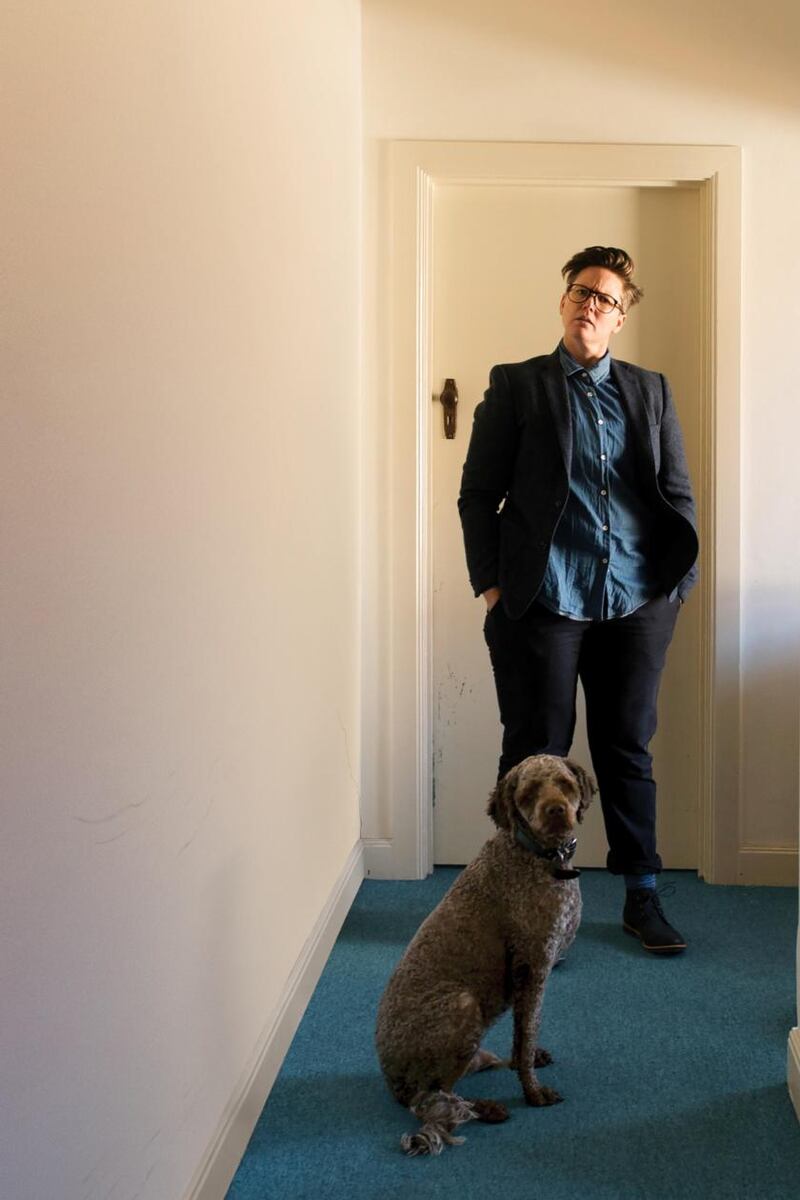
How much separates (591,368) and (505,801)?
1135mm

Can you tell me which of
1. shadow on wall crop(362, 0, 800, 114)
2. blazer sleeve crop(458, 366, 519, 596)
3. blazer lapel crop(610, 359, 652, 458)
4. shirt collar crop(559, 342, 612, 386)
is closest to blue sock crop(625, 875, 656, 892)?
blazer sleeve crop(458, 366, 519, 596)

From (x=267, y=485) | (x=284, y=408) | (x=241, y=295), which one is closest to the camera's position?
(x=241, y=295)

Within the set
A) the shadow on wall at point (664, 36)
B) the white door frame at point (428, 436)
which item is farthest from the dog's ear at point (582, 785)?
the shadow on wall at point (664, 36)

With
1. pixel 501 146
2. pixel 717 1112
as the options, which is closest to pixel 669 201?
pixel 501 146

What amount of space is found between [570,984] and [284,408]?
1.35 metres

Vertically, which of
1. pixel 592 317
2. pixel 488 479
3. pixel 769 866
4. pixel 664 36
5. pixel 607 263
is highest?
pixel 664 36

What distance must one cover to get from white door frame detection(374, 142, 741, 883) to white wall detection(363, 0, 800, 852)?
4 cm

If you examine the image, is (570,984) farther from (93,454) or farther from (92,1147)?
(93,454)

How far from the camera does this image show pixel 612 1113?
1812 mm

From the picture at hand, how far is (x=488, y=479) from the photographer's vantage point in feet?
8.54

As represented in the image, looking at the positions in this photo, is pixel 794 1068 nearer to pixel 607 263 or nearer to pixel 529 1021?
pixel 529 1021

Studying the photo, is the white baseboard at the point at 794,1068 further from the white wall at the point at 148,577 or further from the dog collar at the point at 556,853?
the white wall at the point at 148,577

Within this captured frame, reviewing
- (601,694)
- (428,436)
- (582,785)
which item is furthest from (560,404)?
(582,785)

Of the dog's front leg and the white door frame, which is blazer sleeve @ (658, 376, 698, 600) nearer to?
the white door frame
